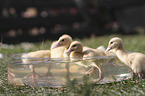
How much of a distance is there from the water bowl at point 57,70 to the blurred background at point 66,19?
17.6 ft

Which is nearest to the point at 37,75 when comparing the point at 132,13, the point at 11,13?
the point at 11,13

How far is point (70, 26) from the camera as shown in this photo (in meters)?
9.54

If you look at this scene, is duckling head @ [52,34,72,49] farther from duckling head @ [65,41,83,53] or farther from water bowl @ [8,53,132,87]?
water bowl @ [8,53,132,87]

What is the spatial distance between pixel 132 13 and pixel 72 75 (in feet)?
30.2

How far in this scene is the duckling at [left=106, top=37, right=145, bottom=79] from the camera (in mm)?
2111

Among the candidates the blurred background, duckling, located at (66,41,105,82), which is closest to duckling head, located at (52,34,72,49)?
A: duckling, located at (66,41,105,82)

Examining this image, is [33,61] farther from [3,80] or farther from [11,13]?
[11,13]

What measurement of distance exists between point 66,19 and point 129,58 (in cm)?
721

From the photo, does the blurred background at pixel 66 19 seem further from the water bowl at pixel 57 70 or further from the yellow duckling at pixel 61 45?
the water bowl at pixel 57 70

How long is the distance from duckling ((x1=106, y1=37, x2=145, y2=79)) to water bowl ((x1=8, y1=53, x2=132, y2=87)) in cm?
14

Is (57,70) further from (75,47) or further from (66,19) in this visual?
(66,19)

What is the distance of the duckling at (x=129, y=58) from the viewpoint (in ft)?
6.93

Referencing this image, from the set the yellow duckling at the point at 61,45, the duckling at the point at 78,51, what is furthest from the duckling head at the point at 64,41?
the duckling at the point at 78,51

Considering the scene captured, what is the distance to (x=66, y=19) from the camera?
9.23 m
